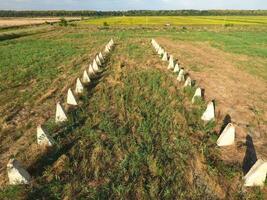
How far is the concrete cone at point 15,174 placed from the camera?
5.39 metres

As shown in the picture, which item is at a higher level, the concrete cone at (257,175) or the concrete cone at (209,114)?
the concrete cone at (257,175)

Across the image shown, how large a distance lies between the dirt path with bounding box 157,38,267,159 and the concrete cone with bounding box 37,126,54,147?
433 cm

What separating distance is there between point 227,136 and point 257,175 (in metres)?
1.58

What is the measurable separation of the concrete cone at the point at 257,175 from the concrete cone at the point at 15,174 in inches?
→ 164

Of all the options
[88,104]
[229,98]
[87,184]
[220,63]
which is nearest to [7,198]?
[87,184]

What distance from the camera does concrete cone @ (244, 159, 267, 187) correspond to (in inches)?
214

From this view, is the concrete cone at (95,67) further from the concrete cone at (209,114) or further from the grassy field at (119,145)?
the concrete cone at (209,114)

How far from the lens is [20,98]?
35.7 ft

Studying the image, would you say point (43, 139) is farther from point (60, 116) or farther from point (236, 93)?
point (236, 93)

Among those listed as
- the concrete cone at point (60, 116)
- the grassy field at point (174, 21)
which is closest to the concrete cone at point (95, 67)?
the concrete cone at point (60, 116)

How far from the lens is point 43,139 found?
22.3 feet

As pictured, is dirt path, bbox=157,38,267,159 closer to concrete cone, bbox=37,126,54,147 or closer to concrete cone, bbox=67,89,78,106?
concrete cone, bbox=37,126,54,147

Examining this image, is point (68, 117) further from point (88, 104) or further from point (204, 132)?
point (204, 132)

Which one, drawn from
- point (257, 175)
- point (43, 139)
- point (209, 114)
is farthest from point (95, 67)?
point (257, 175)
